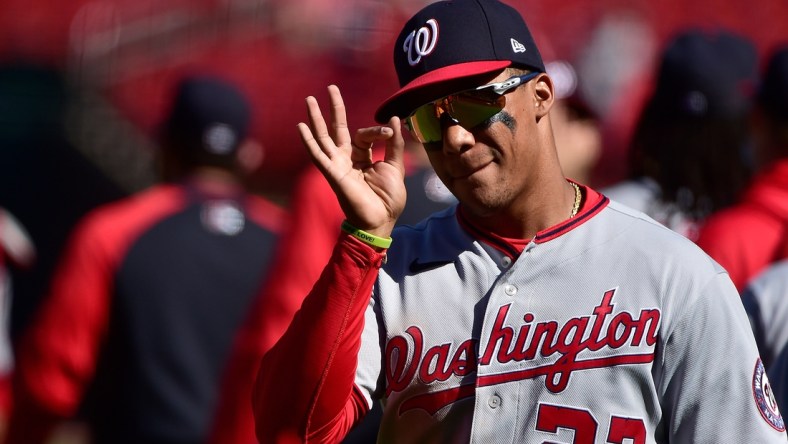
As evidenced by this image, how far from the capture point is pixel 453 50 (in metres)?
2.23

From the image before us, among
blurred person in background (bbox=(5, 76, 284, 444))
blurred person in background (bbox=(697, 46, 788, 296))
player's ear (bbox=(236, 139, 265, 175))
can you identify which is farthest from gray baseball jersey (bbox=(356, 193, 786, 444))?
player's ear (bbox=(236, 139, 265, 175))

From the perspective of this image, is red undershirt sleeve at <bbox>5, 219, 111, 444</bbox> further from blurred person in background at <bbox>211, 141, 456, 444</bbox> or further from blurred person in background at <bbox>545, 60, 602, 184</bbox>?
blurred person in background at <bbox>545, 60, 602, 184</bbox>

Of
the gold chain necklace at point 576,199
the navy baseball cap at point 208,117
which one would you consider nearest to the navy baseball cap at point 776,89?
the gold chain necklace at point 576,199

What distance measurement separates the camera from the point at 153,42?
41.9 ft

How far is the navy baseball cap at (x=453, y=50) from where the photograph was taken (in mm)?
2217

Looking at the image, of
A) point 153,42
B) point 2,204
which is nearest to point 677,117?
point 2,204

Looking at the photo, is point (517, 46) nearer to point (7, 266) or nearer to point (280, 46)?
point (7, 266)

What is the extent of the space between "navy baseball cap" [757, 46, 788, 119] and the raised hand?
1.76 meters

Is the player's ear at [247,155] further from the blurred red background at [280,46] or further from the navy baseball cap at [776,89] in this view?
the blurred red background at [280,46]

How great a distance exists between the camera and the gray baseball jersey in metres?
2.08

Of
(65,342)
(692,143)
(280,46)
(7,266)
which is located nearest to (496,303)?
(692,143)

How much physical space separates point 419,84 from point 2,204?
9744mm

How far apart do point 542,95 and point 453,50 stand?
0.24 m

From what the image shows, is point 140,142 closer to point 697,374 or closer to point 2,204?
point 2,204
